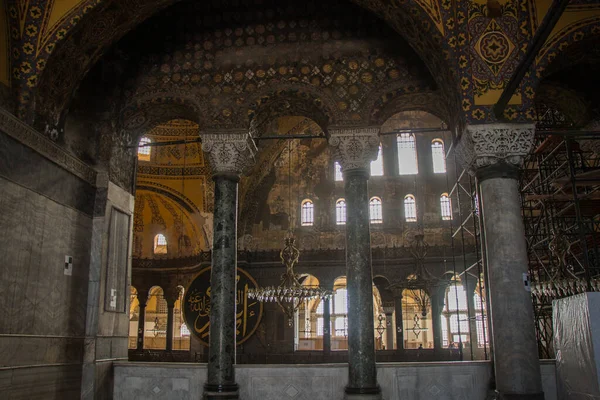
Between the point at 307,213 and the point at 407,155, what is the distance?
3686 millimetres

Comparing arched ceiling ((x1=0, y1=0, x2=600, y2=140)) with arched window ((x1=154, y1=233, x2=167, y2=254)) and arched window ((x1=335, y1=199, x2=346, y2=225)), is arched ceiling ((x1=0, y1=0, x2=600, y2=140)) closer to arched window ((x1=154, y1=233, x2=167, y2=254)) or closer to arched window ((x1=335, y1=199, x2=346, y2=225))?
arched window ((x1=335, y1=199, x2=346, y2=225))

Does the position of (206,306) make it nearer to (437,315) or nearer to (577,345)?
(437,315)

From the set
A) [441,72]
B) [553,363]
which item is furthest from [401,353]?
[441,72]

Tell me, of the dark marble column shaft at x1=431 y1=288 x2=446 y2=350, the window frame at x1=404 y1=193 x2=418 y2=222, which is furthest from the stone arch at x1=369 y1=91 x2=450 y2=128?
the dark marble column shaft at x1=431 y1=288 x2=446 y2=350

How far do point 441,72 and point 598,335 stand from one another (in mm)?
4582

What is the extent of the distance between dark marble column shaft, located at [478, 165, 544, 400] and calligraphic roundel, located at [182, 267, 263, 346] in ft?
25.9

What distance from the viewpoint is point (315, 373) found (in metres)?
7.86

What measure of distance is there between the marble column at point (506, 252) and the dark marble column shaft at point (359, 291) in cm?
155

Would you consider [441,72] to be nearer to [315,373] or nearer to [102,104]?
[315,373]

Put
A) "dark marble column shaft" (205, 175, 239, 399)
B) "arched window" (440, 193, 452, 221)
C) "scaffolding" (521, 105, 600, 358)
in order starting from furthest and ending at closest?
"arched window" (440, 193, 452, 221) < "scaffolding" (521, 105, 600, 358) < "dark marble column shaft" (205, 175, 239, 399)

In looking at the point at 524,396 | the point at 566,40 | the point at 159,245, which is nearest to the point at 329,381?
the point at 524,396

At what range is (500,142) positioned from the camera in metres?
7.37

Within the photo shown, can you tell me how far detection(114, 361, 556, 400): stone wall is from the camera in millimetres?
7703

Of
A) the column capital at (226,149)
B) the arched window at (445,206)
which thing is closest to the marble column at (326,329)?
the arched window at (445,206)
